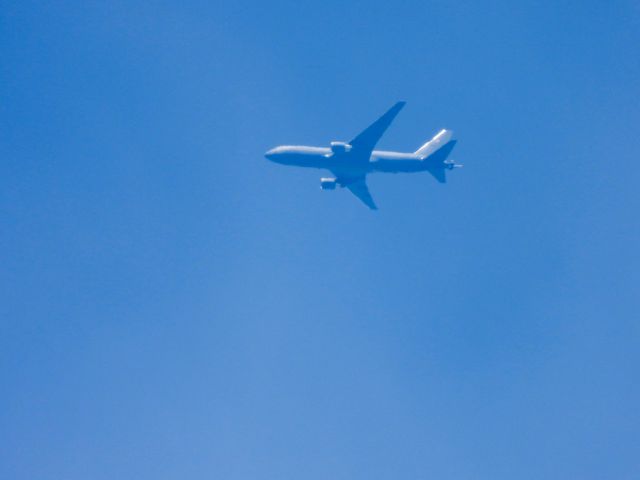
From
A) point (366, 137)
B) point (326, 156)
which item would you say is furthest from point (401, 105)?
point (326, 156)

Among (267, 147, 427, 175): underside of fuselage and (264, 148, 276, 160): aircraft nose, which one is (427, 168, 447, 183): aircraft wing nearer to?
(267, 147, 427, 175): underside of fuselage

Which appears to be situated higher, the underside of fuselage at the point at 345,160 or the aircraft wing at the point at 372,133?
the aircraft wing at the point at 372,133

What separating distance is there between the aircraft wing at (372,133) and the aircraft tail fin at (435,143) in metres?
5.84

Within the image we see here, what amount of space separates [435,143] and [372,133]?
27.7 ft

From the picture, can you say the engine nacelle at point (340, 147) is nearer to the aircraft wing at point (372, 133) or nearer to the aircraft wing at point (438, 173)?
the aircraft wing at point (372, 133)

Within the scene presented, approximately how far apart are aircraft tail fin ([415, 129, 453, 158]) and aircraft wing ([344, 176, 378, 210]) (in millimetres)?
7076

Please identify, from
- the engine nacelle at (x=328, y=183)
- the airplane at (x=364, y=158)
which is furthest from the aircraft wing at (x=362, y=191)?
the airplane at (x=364, y=158)

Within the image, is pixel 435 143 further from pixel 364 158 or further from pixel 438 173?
pixel 364 158

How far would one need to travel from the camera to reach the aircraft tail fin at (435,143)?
70312mm

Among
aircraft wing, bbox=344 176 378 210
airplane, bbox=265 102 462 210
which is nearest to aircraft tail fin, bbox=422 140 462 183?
airplane, bbox=265 102 462 210

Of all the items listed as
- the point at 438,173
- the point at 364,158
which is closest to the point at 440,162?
the point at 438,173

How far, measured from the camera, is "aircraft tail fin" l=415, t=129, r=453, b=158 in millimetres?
70312

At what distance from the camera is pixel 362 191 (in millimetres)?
74875

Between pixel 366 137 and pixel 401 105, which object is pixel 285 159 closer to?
pixel 366 137
